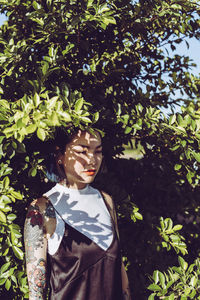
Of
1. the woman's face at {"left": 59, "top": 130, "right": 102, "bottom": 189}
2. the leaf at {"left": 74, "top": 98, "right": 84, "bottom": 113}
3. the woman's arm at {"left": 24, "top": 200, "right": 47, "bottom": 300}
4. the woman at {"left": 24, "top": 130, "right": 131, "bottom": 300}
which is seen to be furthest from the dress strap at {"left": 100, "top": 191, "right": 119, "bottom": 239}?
the leaf at {"left": 74, "top": 98, "right": 84, "bottom": 113}

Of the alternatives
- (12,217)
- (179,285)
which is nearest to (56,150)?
(12,217)

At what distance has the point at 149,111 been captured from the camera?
246 cm

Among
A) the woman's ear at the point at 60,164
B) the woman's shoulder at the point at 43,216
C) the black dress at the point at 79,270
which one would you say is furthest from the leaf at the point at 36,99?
the black dress at the point at 79,270

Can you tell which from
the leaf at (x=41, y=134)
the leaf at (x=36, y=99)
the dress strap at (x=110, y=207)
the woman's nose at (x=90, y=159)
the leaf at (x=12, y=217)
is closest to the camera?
the leaf at (x=41, y=134)

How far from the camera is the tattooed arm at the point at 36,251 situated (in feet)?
6.39

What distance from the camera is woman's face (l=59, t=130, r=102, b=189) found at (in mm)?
2133

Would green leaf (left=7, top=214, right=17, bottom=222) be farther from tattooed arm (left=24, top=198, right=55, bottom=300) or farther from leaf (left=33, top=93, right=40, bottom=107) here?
leaf (left=33, top=93, right=40, bottom=107)

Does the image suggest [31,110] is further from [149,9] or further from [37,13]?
[149,9]

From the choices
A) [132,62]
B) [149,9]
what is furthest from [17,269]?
[149,9]

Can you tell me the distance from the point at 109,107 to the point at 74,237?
117 centimetres

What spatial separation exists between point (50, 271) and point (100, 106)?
1.13 m

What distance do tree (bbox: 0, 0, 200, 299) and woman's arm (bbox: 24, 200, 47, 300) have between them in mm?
92

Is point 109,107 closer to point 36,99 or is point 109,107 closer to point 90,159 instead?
point 90,159

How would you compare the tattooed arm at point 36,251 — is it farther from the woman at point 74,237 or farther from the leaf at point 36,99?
the leaf at point 36,99
